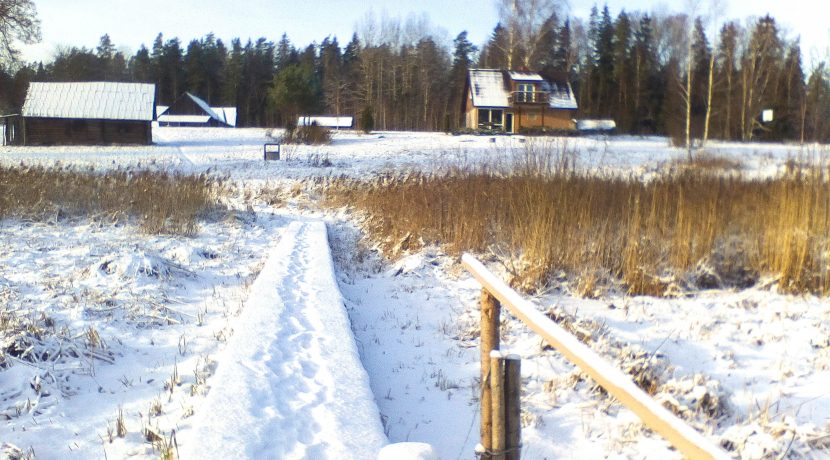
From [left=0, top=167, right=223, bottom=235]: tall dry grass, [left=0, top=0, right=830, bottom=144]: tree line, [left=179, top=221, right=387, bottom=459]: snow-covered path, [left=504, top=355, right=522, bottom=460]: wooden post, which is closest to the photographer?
[left=504, top=355, right=522, bottom=460]: wooden post

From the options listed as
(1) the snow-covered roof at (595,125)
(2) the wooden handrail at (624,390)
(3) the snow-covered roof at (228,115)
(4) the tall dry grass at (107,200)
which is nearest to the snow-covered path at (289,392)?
(2) the wooden handrail at (624,390)

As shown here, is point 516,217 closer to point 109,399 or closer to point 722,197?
point 722,197

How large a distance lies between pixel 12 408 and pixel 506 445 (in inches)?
119

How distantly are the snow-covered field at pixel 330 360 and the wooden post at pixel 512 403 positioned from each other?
97 cm

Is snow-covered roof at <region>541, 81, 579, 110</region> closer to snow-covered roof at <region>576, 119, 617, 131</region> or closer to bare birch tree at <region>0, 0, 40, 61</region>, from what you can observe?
snow-covered roof at <region>576, 119, 617, 131</region>

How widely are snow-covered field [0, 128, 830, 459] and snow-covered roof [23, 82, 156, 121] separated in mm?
31538

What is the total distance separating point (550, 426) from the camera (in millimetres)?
3381

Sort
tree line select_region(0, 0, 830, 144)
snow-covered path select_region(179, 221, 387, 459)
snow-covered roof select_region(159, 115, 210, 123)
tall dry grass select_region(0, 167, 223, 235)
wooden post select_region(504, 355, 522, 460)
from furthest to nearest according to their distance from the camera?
snow-covered roof select_region(159, 115, 210, 123) < tree line select_region(0, 0, 830, 144) < tall dry grass select_region(0, 167, 223, 235) < snow-covered path select_region(179, 221, 387, 459) < wooden post select_region(504, 355, 522, 460)

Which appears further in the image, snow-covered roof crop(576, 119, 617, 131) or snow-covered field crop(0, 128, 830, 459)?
snow-covered roof crop(576, 119, 617, 131)

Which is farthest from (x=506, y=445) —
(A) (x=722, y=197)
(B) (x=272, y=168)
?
(B) (x=272, y=168)

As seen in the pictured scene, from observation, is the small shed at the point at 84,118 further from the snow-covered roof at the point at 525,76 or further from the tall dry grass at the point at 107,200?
the tall dry grass at the point at 107,200

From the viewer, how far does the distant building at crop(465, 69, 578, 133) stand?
1665 inches

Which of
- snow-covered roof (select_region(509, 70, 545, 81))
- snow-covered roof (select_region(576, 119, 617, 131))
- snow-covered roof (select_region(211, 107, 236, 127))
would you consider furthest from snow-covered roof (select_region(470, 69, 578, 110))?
snow-covered roof (select_region(211, 107, 236, 127))

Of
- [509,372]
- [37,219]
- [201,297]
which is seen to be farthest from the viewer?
[37,219]
